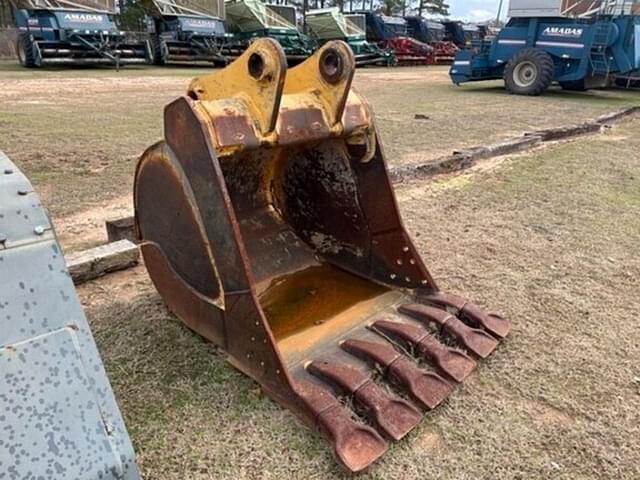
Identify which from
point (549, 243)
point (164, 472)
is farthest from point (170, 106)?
point (549, 243)

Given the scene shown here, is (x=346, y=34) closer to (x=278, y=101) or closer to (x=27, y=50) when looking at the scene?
(x=27, y=50)

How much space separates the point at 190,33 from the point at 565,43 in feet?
38.9

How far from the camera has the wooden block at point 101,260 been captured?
2742mm

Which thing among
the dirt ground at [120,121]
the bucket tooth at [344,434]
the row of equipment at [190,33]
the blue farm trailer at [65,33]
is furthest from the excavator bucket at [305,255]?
the blue farm trailer at [65,33]

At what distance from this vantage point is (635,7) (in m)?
12.3

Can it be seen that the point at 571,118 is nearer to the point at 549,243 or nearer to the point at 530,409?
the point at 549,243

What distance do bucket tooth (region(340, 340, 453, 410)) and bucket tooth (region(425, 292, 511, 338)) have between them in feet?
1.34

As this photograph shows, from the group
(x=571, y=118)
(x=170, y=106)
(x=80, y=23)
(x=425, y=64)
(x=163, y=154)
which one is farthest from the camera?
(x=425, y=64)

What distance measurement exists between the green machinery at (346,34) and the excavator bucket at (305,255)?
20765 millimetres

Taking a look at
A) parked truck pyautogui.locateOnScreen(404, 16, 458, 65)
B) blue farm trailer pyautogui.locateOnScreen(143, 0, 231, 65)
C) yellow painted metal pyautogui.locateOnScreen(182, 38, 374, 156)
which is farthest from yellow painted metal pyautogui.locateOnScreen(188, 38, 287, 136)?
parked truck pyautogui.locateOnScreen(404, 16, 458, 65)

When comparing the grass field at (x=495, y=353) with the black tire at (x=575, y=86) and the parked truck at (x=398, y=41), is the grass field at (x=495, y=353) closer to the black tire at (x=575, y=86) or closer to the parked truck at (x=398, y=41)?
the black tire at (x=575, y=86)

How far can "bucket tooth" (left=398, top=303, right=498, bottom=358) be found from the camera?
216 cm

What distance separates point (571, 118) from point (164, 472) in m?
9.44

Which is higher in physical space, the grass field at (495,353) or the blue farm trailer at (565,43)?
the blue farm trailer at (565,43)
